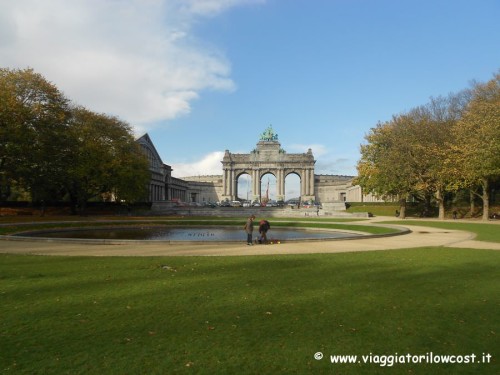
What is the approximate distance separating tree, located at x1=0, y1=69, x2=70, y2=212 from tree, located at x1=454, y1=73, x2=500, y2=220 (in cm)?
4771

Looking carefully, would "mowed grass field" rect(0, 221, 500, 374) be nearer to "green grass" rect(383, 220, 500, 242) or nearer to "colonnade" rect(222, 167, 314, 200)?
"green grass" rect(383, 220, 500, 242)

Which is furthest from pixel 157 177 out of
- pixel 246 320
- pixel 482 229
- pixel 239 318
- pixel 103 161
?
pixel 246 320

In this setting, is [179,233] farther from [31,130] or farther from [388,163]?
[388,163]

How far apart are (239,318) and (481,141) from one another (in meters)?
45.1

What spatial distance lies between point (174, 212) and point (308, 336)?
6710 centimetres

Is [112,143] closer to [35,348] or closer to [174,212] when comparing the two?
[174,212]

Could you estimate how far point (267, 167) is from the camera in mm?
147250

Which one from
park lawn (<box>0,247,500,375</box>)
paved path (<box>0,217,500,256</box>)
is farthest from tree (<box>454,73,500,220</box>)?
park lawn (<box>0,247,500,375</box>)

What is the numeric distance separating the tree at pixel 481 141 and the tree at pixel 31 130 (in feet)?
157

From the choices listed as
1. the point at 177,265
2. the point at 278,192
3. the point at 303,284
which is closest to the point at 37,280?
the point at 177,265

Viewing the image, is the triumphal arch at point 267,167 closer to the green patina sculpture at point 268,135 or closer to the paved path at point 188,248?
the green patina sculpture at point 268,135

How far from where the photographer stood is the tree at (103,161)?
56500 millimetres

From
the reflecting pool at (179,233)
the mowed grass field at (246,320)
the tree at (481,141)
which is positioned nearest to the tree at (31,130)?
the reflecting pool at (179,233)

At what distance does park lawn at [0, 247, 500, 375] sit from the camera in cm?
613
